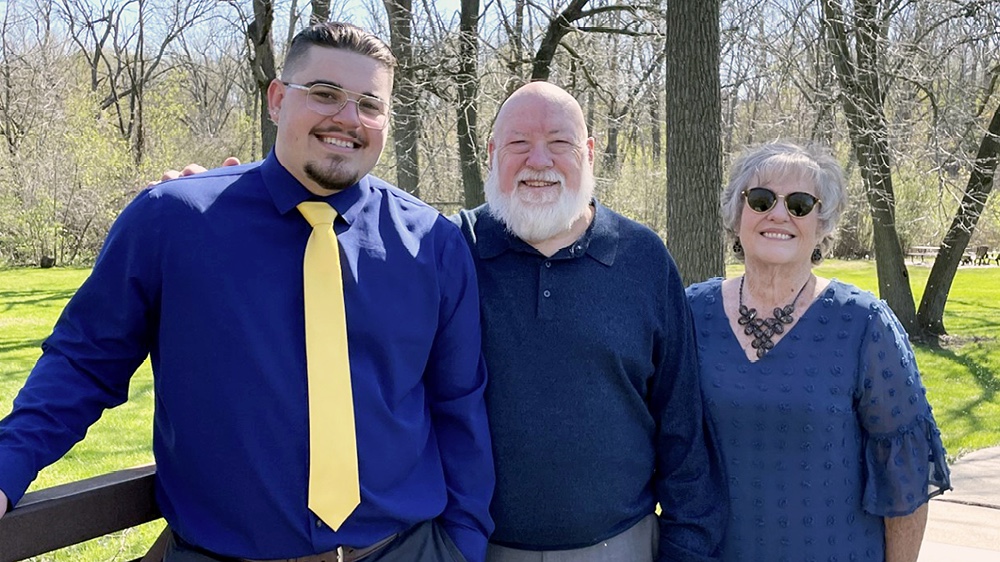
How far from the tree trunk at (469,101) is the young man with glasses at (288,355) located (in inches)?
389

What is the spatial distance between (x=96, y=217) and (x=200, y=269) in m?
24.3

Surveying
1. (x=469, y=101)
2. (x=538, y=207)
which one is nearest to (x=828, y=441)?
(x=538, y=207)

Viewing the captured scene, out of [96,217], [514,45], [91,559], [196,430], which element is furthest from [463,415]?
[96,217]

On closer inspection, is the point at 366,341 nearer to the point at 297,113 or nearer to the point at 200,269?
the point at 200,269

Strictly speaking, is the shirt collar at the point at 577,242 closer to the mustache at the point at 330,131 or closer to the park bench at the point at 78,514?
the mustache at the point at 330,131

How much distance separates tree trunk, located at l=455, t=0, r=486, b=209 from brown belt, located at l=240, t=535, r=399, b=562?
10.2 meters

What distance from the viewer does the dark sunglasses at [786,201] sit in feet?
8.61

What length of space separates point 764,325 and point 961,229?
12011mm

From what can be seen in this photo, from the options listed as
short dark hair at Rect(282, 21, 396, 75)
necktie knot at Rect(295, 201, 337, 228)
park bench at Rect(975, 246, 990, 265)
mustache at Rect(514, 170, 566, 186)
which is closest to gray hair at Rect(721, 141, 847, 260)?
mustache at Rect(514, 170, 566, 186)

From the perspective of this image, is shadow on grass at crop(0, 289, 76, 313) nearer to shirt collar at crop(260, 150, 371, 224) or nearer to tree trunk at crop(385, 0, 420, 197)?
tree trunk at crop(385, 0, 420, 197)

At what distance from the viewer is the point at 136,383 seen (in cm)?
1084

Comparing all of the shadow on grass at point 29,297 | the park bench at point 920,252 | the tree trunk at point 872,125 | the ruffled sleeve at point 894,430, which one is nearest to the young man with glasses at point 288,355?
A: the ruffled sleeve at point 894,430

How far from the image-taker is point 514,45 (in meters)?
12.6

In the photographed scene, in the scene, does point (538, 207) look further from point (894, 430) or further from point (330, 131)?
point (894, 430)
